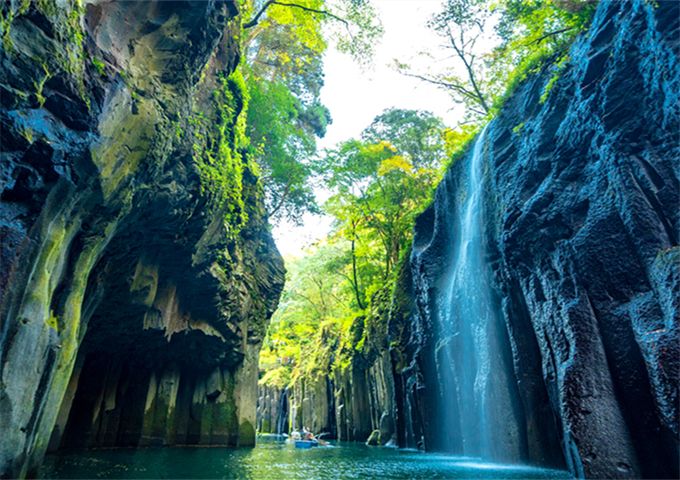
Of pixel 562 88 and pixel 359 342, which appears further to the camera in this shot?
pixel 359 342

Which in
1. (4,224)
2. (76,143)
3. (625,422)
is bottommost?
(625,422)

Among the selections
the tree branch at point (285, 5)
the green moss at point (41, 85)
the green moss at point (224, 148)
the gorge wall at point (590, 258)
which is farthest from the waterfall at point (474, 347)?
the green moss at point (41, 85)

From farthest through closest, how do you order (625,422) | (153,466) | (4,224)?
1. (153,466)
2. (625,422)
3. (4,224)

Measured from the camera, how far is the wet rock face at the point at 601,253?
18.1ft

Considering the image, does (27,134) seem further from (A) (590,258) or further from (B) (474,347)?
(B) (474,347)

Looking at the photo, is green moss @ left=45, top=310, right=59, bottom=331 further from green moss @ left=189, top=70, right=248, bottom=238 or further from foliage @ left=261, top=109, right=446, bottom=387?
foliage @ left=261, top=109, right=446, bottom=387

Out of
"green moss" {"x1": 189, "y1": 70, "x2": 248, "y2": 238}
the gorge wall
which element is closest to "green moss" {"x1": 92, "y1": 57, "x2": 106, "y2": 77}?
"green moss" {"x1": 189, "y1": 70, "x2": 248, "y2": 238}

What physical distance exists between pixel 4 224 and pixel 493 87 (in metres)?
16.6

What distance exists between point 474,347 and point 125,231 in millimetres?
9001

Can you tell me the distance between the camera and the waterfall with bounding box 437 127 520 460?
9055 mm

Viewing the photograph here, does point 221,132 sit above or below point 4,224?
above

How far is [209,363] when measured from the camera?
14555 mm

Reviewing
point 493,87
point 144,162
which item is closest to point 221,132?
point 144,162

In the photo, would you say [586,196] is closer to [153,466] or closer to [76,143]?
[76,143]
